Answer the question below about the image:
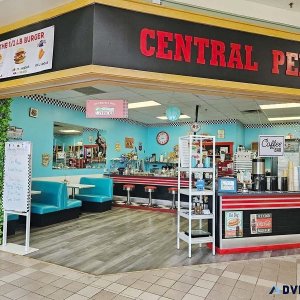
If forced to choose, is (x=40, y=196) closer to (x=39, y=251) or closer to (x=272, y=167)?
(x=39, y=251)

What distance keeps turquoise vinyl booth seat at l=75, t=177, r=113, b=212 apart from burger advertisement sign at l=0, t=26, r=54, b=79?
5.41 metres

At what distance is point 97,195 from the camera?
8.85m

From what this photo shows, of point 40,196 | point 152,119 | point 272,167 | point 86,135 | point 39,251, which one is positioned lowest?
point 39,251

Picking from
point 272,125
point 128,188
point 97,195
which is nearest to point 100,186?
point 97,195

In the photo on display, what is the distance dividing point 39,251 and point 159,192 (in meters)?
5.49

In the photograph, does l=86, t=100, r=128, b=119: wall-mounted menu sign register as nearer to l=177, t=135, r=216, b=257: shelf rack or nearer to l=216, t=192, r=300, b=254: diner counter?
l=177, t=135, r=216, b=257: shelf rack

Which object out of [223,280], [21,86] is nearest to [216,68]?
[21,86]

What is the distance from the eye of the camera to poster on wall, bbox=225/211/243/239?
4988 mm

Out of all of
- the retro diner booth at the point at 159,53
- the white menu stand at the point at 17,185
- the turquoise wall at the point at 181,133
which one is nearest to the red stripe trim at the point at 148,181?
the turquoise wall at the point at 181,133

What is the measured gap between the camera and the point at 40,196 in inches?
281

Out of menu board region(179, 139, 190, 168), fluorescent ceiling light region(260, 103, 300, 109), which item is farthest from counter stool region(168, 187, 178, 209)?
menu board region(179, 139, 190, 168)

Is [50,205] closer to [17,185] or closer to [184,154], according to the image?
[17,185]

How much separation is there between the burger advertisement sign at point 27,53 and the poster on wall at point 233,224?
377 centimetres

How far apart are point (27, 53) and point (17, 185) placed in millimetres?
2458
